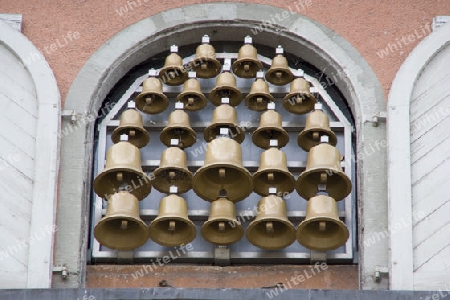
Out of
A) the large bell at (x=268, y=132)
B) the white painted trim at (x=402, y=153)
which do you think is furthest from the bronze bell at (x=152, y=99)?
the white painted trim at (x=402, y=153)

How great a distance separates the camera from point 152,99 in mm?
19250

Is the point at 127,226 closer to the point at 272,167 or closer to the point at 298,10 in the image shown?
the point at 272,167

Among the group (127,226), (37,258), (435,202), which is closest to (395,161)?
(435,202)

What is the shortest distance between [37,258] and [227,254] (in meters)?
2.29

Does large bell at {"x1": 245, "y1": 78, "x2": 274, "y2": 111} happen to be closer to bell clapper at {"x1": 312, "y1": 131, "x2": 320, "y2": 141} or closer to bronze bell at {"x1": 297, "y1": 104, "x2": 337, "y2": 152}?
bronze bell at {"x1": 297, "y1": 104, "x2": 337, "y2": 152}

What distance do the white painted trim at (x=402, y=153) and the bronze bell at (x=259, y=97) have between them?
62.8 inches

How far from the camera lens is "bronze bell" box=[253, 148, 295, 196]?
1822cm

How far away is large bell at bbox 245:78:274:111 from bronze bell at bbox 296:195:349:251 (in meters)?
1.83

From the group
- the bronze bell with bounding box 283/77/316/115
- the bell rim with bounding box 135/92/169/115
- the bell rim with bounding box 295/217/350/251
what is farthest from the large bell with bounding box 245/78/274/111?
the bell rim with bounding box 295/217/350/251

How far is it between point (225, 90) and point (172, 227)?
2271 millimetres

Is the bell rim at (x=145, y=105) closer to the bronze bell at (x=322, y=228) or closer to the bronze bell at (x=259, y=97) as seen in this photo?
the bronze bell at (x=259, y=97)

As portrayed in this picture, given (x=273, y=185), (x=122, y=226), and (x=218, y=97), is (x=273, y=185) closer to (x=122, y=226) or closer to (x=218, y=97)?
(x=218, y=97)

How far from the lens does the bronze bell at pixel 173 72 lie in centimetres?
1947

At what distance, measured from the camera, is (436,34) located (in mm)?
19047
